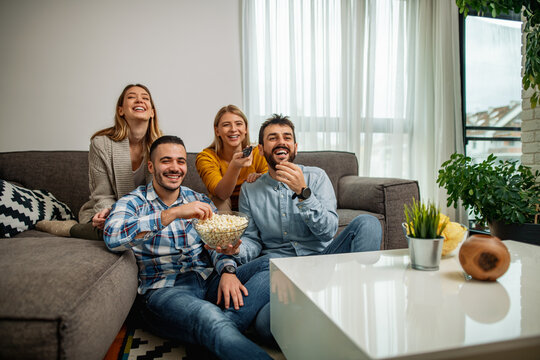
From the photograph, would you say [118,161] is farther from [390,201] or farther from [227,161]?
[390,201]

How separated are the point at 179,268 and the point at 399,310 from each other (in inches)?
35.7

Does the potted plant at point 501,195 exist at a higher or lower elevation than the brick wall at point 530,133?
lower

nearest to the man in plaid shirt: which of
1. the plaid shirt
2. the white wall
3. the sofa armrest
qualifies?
the plaid shirt

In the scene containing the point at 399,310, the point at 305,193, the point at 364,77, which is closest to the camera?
the point at 399,310

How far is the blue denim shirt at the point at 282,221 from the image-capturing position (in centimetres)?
141

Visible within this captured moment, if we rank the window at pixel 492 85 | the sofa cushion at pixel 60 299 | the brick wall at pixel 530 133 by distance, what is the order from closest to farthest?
the sofa cushion at pixel 60 299
the brick wall at pixel 530 133
the window at pixel 492 85

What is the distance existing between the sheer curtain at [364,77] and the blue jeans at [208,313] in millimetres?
1984

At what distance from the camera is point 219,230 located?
44.2 inches

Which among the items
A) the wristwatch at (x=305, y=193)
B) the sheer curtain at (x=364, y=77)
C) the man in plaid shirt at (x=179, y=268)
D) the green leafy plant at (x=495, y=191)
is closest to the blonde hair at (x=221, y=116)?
the man in plaid shirt at (x=179, y=268)

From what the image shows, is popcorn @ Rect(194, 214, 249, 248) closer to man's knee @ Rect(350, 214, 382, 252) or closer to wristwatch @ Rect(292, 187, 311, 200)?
wristwatch @ Rect(292, 187, 311, 200)

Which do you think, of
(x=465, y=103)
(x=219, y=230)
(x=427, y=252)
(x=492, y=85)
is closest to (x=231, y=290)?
(x=219, y=230)

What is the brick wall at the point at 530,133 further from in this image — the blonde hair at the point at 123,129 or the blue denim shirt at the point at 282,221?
the blonde hair at the point at 123,129

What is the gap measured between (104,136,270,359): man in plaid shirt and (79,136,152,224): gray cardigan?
1.19ft

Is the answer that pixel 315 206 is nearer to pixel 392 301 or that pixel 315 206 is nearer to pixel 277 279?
pixel 277 279
